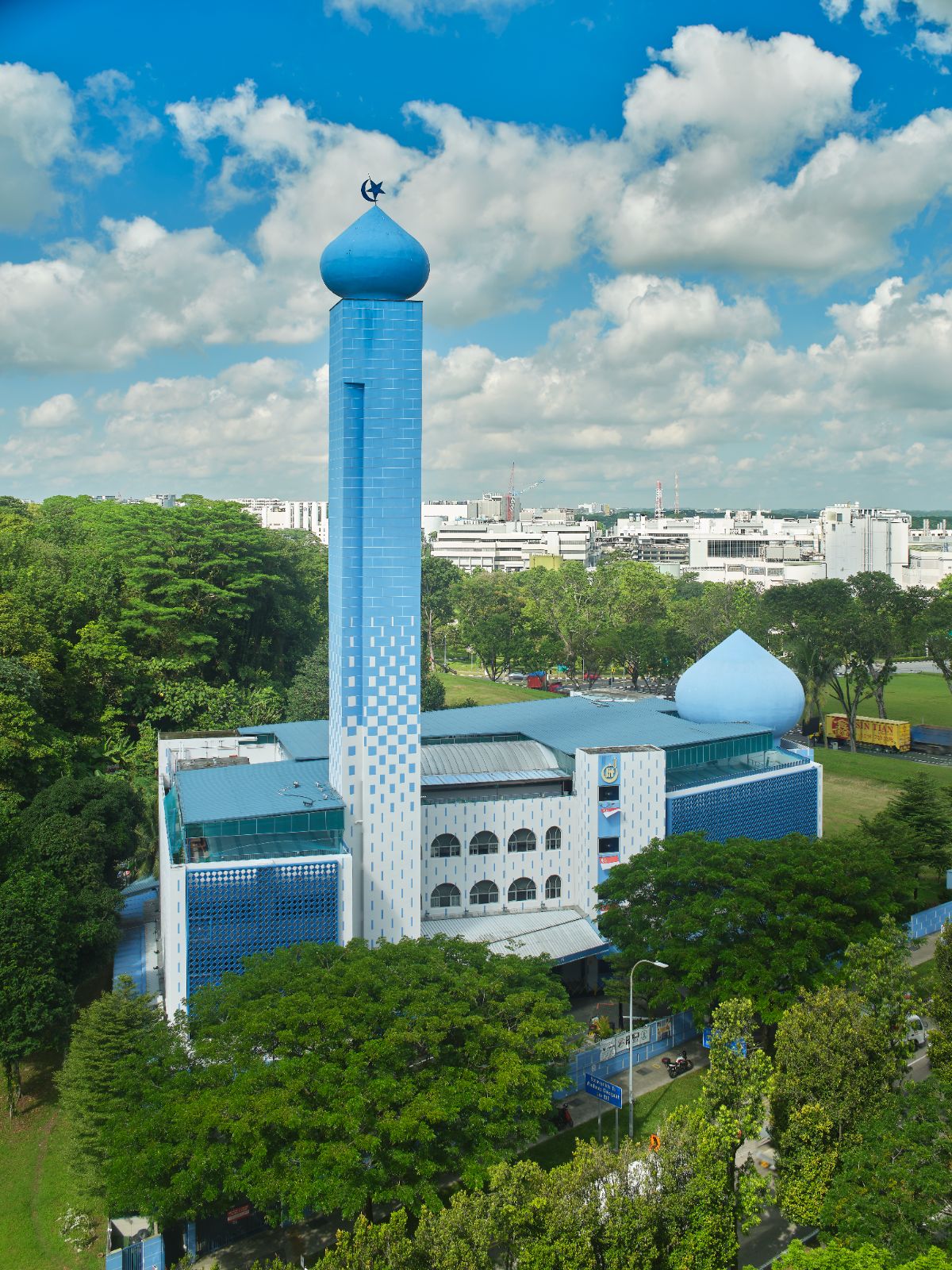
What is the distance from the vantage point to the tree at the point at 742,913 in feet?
102

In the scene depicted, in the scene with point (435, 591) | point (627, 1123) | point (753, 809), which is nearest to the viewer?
point (627, 1123)

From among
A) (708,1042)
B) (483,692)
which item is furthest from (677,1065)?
(483,692)

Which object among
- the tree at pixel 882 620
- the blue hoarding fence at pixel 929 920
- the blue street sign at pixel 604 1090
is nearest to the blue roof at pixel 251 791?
the blue street sign at pixel 604 1090

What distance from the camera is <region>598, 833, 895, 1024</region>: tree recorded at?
30.9m

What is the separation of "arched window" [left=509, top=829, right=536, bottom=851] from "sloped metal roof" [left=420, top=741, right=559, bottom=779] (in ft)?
8.67

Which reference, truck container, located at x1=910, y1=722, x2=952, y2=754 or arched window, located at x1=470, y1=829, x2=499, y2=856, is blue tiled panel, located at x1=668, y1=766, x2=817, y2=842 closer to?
arched window, located at x1=470, y1=829, x2=499, y2=856

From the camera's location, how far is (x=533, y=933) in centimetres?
3506

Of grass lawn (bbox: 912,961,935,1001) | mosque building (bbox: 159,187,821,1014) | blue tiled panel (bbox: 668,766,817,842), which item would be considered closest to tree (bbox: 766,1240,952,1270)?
grass lawn (bbox: 912,961,935,1001)

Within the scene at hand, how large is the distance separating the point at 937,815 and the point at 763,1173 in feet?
73.5

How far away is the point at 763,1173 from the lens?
89.0ft

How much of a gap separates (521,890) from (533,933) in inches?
99.6

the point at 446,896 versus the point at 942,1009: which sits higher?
the point at 446,896

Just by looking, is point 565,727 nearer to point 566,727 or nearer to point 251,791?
point 566,727

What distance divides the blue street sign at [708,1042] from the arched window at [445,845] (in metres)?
9.60
